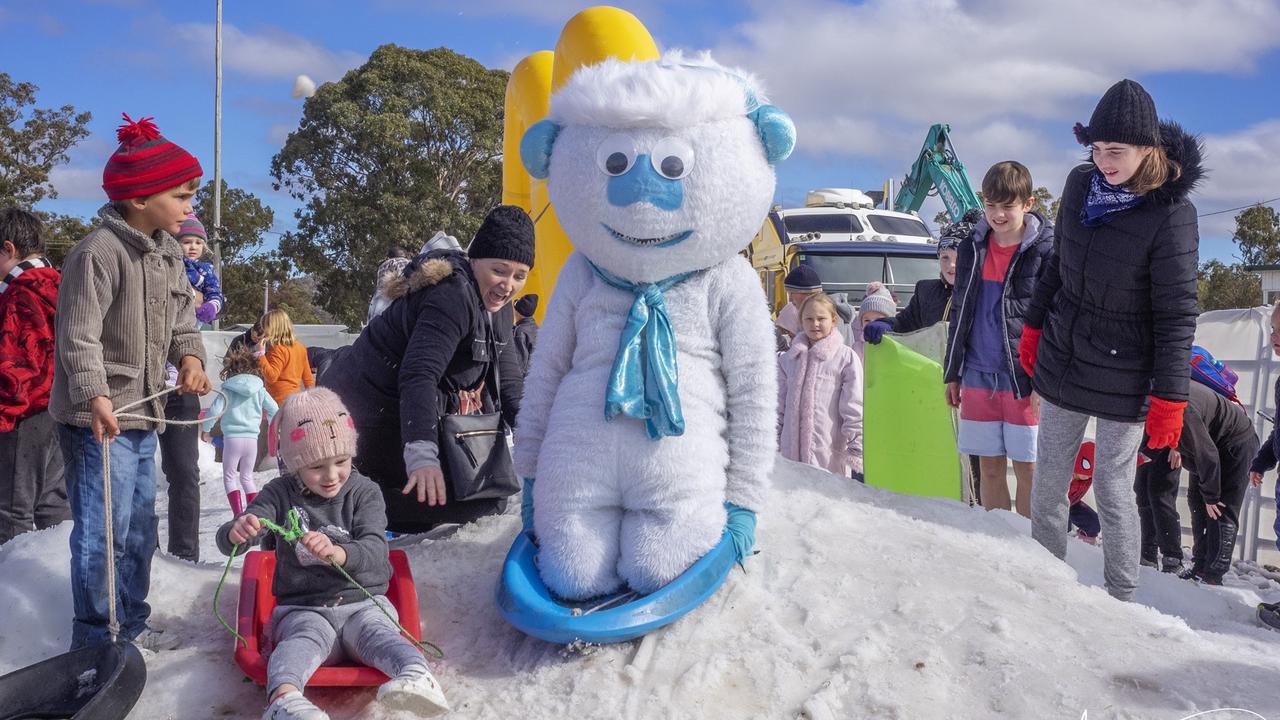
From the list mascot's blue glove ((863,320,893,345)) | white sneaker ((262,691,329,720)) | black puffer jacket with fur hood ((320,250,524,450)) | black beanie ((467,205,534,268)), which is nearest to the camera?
white sneaker ((262,691,329,720))

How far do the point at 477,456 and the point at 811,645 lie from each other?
1.51 metres

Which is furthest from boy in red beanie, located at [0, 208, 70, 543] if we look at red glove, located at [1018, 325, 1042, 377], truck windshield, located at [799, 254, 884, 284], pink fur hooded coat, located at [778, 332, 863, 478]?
truck windshield, located at [799, 254, 884, 284]

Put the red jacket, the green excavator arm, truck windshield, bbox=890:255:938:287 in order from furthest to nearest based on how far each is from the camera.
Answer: the green excavator arm < truck windshield, bbox=890:255:938:287 < the red jacket

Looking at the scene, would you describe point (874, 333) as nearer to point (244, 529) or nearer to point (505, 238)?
point (505, 238)

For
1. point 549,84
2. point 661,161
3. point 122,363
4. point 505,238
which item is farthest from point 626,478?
point 549,84

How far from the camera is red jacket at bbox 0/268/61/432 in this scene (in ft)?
13.7

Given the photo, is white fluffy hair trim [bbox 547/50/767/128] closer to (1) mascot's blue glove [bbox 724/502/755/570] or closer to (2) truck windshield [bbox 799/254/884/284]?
(1) mascot's blue glove [bbox 724/502/755/570]

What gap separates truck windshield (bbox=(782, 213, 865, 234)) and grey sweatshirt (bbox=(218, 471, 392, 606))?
1227cm

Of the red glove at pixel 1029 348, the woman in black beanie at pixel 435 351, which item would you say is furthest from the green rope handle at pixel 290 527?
the red glove at pixel 1029 348

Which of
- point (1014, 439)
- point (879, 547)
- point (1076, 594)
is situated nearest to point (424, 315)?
point (879, 547)

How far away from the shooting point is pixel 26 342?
4.25m

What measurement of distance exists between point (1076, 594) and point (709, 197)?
5.93 feet

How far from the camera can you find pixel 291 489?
2902mm

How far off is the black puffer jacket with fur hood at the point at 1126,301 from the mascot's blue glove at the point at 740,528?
1445 millimetres
